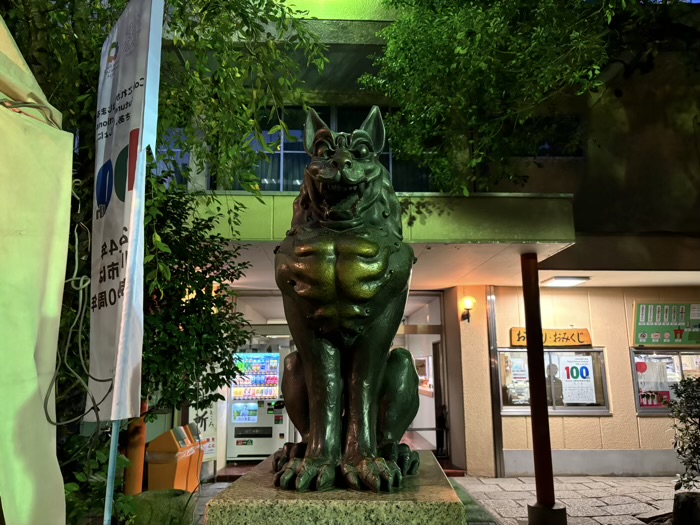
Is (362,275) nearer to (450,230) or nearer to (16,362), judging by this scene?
(16,362)

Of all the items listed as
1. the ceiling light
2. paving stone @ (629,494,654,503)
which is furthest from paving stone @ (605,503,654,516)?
the ceiling light

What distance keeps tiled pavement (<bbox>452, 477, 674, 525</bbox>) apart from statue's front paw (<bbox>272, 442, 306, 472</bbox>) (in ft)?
15.8

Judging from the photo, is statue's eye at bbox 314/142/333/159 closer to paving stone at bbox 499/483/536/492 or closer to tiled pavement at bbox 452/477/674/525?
tiled pavement at bbox 452/477/674/525

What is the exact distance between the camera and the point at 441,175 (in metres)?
6.39

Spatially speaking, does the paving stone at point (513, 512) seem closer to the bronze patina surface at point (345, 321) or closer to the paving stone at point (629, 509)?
the paving stone at point (629, 509)

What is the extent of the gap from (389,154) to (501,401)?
4.67m

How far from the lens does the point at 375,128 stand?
6.28 ft

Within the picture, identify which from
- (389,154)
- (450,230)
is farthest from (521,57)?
(389,154)

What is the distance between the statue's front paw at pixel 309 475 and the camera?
1462 millimetres

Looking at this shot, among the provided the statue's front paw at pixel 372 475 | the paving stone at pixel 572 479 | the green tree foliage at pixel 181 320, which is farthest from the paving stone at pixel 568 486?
the statue's front paw at pixel 372 475

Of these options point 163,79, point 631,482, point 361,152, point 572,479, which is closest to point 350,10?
point 163,79

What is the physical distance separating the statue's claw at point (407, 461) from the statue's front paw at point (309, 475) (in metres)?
0.29

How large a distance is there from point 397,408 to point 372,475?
1.24 ft

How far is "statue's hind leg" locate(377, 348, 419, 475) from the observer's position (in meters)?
1.74
